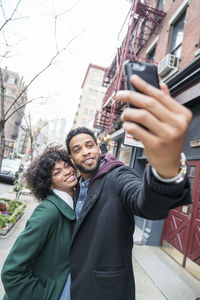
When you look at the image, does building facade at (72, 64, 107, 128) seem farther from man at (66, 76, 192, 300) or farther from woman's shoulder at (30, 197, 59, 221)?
man at (66, 76, 192, 300)

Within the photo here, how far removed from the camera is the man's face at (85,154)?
5.59 ft

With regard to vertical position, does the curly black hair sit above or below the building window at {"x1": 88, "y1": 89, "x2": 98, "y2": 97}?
below

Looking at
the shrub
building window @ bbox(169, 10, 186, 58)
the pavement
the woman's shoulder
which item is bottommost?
the pavement

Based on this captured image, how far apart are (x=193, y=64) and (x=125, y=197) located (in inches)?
205

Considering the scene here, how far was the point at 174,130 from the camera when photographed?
1.84ft

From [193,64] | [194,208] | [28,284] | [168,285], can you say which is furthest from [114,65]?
[28,284]

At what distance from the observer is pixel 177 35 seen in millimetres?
7105

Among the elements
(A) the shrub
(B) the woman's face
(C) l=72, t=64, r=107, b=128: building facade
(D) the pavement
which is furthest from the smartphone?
(C) l=72, t=64, r=107, b=128: building facade

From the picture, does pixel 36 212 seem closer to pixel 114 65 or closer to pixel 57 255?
pixel 57 255

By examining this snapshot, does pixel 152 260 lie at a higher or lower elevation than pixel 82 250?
lower

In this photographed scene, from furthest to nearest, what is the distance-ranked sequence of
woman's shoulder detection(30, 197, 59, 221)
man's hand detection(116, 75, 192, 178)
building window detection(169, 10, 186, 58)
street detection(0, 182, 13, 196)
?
street detection(0, 182, 13, 196) → building window detection(169, 10, 186, 58) → woman's shoulder detection(30, 197, 59, 221) → man's hand detection(116, 75, 192, 178)

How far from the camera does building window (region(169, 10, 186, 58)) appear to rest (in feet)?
22.3

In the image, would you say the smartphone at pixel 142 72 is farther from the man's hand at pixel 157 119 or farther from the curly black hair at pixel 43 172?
the curly black hair at pixel 43 172

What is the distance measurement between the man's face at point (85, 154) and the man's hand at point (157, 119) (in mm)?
1122
